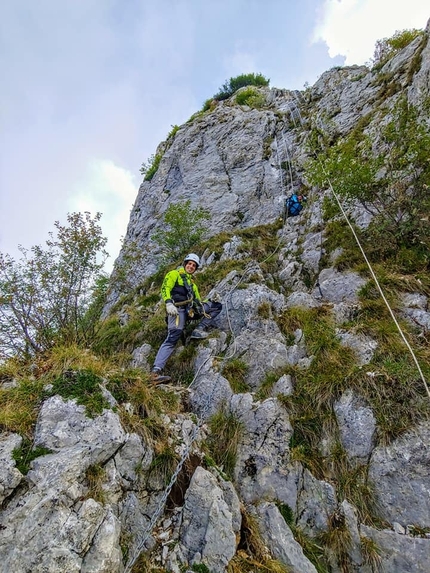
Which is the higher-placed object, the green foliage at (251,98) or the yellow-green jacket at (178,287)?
the green foliage at (251,98)

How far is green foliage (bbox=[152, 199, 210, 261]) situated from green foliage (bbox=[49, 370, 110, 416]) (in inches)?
330

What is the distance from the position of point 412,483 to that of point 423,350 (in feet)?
6.52

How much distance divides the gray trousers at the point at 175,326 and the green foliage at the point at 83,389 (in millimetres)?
1965

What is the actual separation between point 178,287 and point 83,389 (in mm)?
3439

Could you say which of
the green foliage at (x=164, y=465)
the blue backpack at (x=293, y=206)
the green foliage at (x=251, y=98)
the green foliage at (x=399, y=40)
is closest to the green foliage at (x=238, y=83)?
the green foliage at (x=251, y=98)

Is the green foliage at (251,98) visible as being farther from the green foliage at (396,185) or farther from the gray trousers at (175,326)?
the gray trousers at (175,326)

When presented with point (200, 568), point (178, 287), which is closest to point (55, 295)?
point (178, 287)

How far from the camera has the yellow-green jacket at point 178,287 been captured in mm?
7172

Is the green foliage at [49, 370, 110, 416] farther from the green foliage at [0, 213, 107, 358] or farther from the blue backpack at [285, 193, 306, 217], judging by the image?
the blue backpack at [285, 193, 306, 217]

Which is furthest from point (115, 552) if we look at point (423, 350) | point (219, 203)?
point (219, 203)

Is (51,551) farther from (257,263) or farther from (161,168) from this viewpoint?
(161,168)

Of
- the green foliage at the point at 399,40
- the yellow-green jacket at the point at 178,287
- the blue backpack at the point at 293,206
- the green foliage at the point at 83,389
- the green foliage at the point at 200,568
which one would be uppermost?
the green foliage at the point at 399,40

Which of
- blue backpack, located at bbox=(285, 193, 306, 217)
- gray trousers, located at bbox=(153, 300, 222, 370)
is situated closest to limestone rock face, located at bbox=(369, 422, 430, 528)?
gray trousers, located at bbox=(153, 300, 222, 370)

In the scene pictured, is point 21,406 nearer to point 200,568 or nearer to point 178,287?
point 200,568
